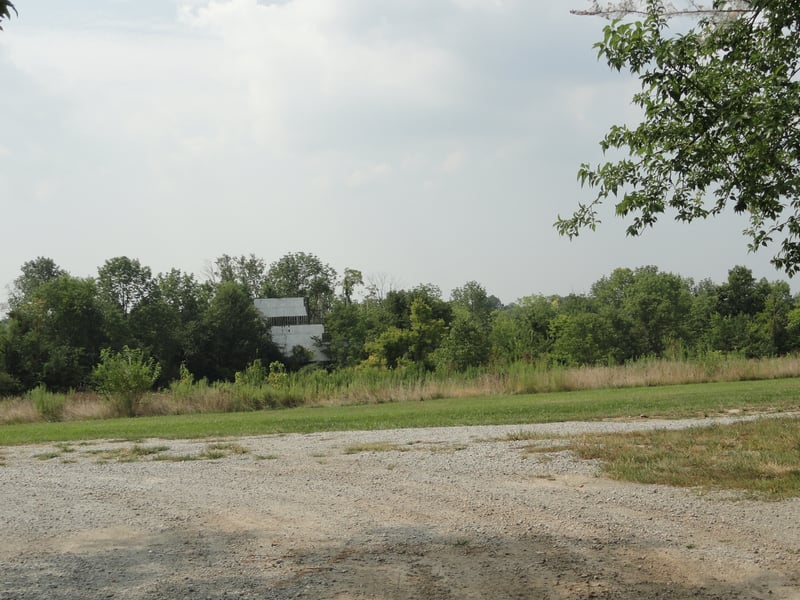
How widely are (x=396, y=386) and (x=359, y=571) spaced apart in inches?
889

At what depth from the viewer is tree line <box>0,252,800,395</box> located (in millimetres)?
48188

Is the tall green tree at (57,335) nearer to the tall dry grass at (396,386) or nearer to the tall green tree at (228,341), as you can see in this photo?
the tall green tree at (228,341)

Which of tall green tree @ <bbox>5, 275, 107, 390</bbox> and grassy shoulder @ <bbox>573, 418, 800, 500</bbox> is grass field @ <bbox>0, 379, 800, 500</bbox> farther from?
tall green tree @ <bbox>5, 275, 107, 390</bbox>

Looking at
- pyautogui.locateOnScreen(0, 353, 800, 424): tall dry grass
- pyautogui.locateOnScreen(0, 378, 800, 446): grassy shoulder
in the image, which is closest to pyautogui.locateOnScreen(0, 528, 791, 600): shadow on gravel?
pyautogui.locateOnScreen(0, 378, 800, 446): grassy shoulder

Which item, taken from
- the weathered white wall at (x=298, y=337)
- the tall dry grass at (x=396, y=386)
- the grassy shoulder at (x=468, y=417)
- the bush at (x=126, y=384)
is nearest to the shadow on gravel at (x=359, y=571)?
the grassy shoulder at (x=468, y=417)

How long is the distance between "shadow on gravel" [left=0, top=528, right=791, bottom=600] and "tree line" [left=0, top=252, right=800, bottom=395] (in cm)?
2981

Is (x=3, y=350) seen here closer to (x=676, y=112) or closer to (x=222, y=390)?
(x=222, y=390)

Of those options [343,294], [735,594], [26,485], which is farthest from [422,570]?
[343,294]

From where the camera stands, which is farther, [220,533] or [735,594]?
[220,533]

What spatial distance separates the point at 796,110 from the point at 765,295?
6043 centimetres

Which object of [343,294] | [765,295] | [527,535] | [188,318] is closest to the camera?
[527,535]

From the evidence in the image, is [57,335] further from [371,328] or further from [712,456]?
[712,456]

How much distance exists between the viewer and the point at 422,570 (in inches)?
213

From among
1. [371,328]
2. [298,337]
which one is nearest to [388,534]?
[371,328]
